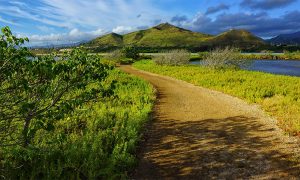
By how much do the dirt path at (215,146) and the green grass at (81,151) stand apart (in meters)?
0.69

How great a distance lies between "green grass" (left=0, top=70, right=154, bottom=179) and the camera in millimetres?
9375

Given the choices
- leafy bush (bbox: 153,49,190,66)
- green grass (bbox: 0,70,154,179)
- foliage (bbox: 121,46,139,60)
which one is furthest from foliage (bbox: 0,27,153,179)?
foliage (bbox: 121,46,139,60)

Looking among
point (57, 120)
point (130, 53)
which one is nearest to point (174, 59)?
point (130, 53)

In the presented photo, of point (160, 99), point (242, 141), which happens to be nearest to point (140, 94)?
point (160, 99)

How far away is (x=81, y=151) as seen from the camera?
10695 mm

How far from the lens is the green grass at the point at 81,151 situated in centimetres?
938

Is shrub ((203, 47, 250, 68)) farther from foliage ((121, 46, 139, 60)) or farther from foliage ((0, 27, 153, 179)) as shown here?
foliage ((121, 46, 139, 60))

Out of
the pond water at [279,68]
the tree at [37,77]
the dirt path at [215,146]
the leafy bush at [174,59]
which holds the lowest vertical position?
the pond water at [279,68]

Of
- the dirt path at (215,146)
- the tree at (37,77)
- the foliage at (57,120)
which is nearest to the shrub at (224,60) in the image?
the dirt path at (215,146)

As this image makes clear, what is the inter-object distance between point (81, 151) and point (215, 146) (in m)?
4.83

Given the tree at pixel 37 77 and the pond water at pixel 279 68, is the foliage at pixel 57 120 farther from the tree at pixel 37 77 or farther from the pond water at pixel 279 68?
the pond water at pixel 279 68

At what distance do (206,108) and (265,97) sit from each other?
17.9 ft

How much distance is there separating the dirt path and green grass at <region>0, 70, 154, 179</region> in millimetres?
685

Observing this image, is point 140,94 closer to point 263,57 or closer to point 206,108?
point 206,108
